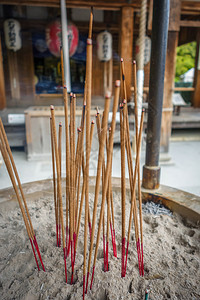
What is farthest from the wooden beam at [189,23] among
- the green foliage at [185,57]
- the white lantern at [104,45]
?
the green foliage at [185,57]

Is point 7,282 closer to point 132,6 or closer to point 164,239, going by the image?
point 164,239

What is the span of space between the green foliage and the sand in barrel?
9.05 meters

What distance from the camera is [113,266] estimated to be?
2.74ft

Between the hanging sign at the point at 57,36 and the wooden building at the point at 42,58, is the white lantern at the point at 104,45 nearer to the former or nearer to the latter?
the wooden building at the point at 42,58

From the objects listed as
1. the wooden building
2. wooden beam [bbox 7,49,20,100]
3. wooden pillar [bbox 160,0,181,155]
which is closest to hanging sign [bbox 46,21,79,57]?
the wooden building

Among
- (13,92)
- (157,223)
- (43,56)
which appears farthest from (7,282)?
(43,56)

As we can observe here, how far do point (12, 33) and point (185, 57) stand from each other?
7.55 m

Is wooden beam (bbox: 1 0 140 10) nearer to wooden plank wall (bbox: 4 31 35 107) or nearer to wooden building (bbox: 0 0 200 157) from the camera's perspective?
wooden building (bbox: 0 0 200 157)

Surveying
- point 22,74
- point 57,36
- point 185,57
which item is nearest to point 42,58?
point 22,74

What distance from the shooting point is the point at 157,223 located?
109 centimetres

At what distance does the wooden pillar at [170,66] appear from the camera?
7.76 ft

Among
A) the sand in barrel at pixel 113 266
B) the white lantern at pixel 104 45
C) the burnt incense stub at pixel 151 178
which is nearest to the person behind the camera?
the sand in barrel at pixel 113 266

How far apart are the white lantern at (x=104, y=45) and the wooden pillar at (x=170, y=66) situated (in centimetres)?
135

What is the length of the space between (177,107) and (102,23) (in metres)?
2.12
